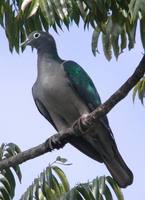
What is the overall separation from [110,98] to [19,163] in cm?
93

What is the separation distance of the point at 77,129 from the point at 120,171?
33.7 inches

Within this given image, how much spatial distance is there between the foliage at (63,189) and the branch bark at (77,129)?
7.3 inches

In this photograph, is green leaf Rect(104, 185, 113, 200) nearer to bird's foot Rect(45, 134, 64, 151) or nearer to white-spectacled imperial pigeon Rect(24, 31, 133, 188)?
bird's foot Rect(45, 134, 64, 151)

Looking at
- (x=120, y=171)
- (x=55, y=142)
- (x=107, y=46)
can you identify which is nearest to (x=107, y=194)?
(x=55, y=142)

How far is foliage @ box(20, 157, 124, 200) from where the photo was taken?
186 inches

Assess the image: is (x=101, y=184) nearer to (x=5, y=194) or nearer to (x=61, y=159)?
(x=61, y=159)

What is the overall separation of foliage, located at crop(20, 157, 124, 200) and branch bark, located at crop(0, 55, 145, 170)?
0.18 m

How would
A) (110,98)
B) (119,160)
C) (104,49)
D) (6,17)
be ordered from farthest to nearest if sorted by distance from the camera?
1. (119,160)
2. (6,17)
3. (104,49)
4. (110,98)

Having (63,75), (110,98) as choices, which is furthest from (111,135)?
(110,98)

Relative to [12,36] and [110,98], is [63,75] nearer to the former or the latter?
[12,36]

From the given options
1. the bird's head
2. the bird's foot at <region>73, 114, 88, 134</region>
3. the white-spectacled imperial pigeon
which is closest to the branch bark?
the bird's foot at <region>73, 114, 88, 134</region>

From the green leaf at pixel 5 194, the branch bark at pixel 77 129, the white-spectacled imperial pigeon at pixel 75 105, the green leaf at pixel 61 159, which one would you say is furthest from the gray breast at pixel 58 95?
the green leaf at pixel 5 194

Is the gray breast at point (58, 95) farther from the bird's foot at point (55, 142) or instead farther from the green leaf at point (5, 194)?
the green leaf at point (5, 194)

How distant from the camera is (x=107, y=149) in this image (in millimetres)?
5688
